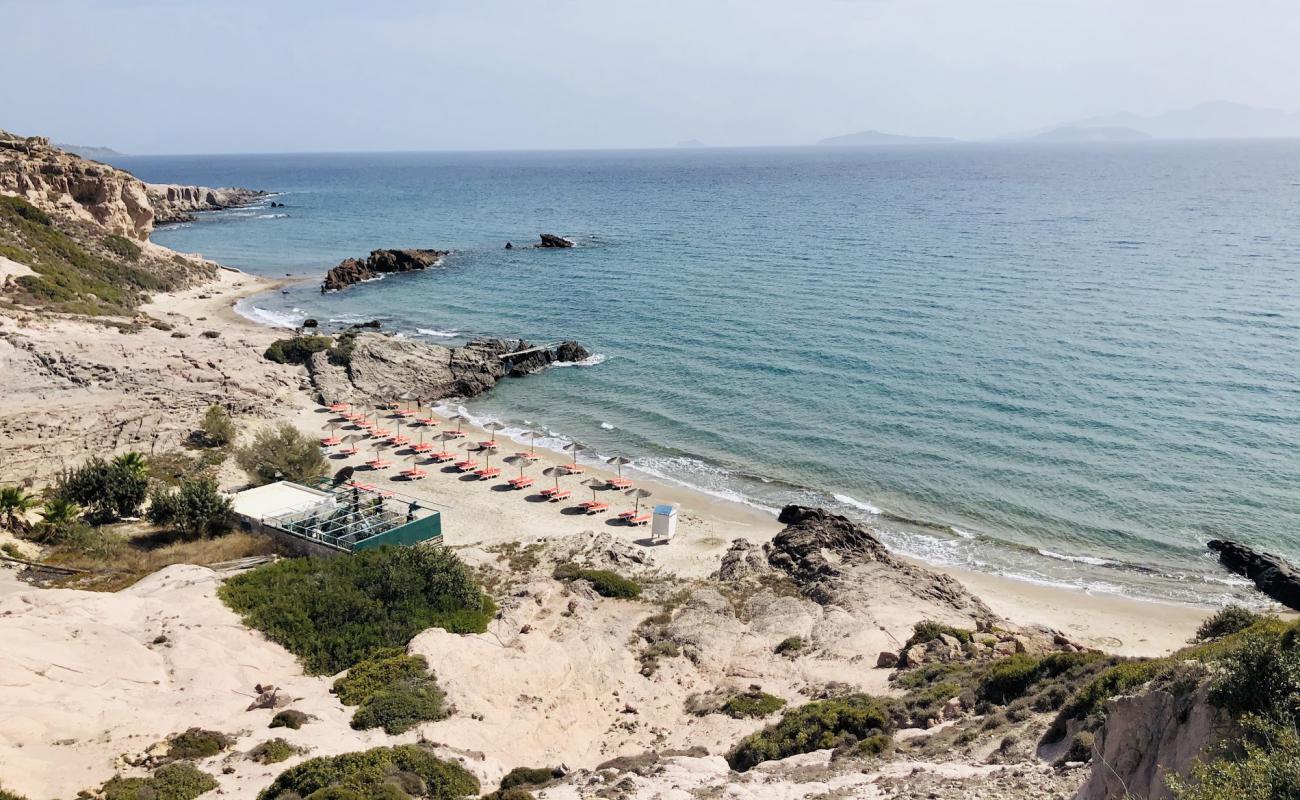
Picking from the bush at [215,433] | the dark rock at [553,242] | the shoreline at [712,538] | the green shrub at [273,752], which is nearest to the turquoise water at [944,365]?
the shoreline at [712,538]

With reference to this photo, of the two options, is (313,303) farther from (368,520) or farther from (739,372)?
(368,520)

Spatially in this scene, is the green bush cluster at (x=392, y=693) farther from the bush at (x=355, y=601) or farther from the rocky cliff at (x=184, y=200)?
the rocky cliff at (x=184, y=200)

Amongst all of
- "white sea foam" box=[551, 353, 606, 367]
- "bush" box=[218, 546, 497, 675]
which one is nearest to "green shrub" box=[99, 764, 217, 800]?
"bush" box=[218, 546, 497, 675]

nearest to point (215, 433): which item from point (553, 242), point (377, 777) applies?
point (377, 777)

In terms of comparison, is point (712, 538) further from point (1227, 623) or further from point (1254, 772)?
point (1254, 772)

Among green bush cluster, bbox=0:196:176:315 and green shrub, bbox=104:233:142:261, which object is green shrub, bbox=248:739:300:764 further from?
green shrub, bbox=104:233:142:261

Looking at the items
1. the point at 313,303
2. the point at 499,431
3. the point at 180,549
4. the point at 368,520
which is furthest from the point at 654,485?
the point at 313,303
